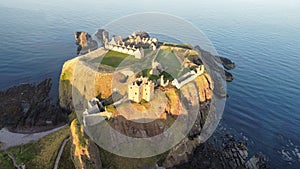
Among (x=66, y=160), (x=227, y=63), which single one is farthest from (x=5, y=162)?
(x=227, y=63)

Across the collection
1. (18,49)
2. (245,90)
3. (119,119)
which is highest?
(119,119)

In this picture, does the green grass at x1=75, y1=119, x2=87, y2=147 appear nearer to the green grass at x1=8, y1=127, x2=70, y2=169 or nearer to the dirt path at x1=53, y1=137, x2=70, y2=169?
the dirt path at x1=53, y1=137, x2=70, y2=169

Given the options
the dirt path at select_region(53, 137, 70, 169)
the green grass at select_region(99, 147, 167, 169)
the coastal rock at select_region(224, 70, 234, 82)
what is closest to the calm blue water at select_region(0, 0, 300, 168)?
the coastal rock at select_region(224, 70, 234, 82)

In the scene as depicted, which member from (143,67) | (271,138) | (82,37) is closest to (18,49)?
(82,37)

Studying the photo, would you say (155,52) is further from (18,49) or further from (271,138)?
(18,49)

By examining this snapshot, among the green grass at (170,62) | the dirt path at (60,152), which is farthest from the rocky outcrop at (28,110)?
the green grass at (170,62)

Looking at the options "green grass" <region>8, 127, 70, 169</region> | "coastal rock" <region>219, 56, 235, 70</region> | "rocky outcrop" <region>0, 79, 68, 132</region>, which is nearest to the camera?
"green grass" <region>8, 127, 70, 169</region>
